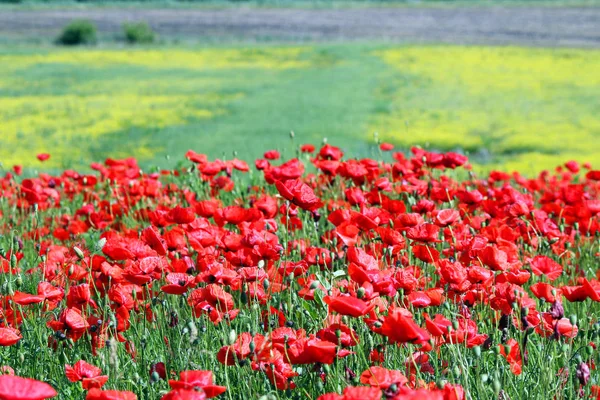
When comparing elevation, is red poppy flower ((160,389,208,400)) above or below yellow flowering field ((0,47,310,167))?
above

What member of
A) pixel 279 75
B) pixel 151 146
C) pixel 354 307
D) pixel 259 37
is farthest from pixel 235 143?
pixel 259 37

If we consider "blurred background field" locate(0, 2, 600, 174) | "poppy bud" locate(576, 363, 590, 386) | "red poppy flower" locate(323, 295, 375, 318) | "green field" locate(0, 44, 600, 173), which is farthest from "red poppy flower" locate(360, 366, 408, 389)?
"green field" locate(0, 44, 600, 173)

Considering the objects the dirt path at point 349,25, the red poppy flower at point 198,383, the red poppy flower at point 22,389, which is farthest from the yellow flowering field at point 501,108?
the dirt path at point 349,25

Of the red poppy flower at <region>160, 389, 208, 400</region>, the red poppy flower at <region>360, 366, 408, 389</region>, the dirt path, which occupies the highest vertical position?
the red poppy flower at <region>160, 389, 208, 400</region>

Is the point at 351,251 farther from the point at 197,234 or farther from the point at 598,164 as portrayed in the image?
the point at 598,164

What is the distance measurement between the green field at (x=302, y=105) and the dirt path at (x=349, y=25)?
33.0 ft

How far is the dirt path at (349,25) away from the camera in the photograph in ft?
121

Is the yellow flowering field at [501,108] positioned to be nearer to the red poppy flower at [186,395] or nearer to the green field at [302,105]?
the green field at [302,105]

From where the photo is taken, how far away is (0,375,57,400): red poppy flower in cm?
133

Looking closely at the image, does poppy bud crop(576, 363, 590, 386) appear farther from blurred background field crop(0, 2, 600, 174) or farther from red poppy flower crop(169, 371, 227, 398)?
blurred background field crop(0, 2, 600, 174)

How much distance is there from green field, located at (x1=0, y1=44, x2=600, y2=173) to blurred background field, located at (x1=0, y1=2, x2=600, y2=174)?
3 cm

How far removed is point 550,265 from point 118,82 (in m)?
18.2

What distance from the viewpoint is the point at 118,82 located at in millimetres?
19812

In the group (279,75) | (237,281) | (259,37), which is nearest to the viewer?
(237,281)
